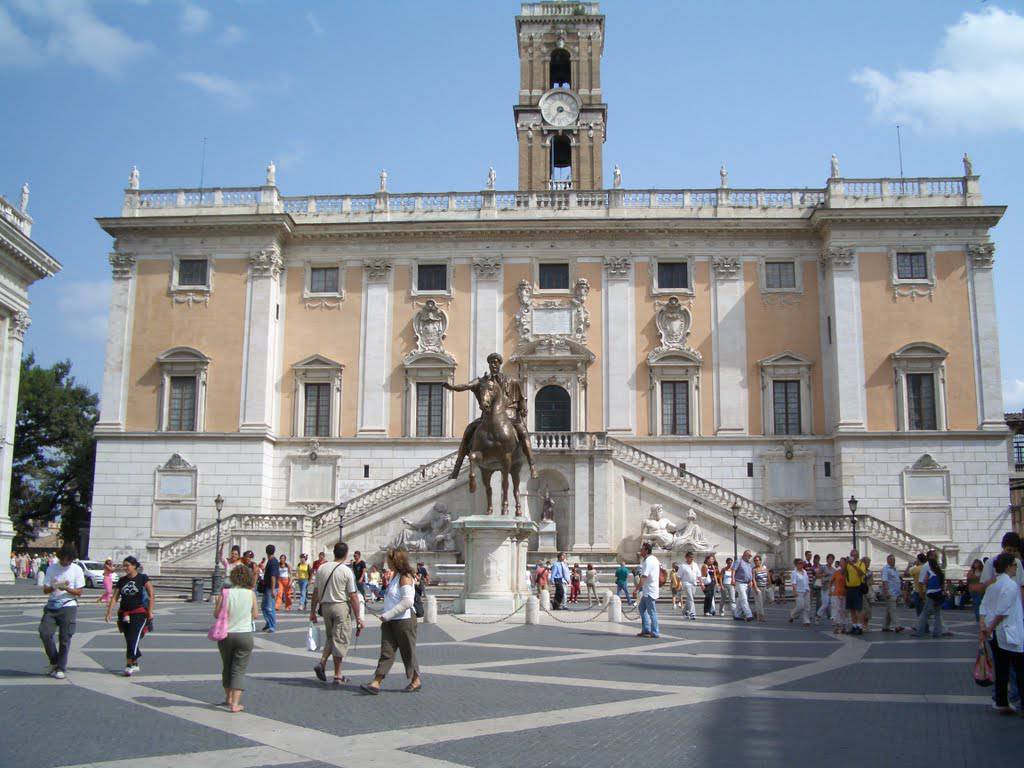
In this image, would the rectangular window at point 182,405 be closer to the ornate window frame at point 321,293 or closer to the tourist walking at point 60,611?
the ornate window frame at point 321,293

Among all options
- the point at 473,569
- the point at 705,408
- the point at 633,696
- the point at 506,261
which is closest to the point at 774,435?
the point at 705,408

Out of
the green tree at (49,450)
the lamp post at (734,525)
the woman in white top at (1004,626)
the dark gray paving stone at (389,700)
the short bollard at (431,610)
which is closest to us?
the dark gray paving stone at (389,700)

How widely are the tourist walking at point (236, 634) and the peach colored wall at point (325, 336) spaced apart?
30.1 meters

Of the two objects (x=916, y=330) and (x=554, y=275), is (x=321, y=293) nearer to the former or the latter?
(x=554, y=275)

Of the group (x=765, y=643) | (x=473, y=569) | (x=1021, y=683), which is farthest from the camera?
(x=473, y=569)

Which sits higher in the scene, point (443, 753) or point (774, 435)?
point (774, 435)

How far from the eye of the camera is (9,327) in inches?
1501

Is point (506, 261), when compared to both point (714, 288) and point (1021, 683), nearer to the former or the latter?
point (714, 288)

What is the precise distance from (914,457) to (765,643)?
2309 cm

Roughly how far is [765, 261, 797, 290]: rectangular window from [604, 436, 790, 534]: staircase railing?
30.7 ft

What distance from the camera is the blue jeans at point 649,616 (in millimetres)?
17953

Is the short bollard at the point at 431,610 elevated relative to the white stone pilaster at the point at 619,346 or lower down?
lower down

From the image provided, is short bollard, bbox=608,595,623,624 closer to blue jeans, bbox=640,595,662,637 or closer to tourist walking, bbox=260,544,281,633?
blue jeans, bbox=640,595,662,637

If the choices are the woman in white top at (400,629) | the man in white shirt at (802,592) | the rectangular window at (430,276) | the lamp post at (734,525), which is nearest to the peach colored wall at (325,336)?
the rectangular window at (430,276)
